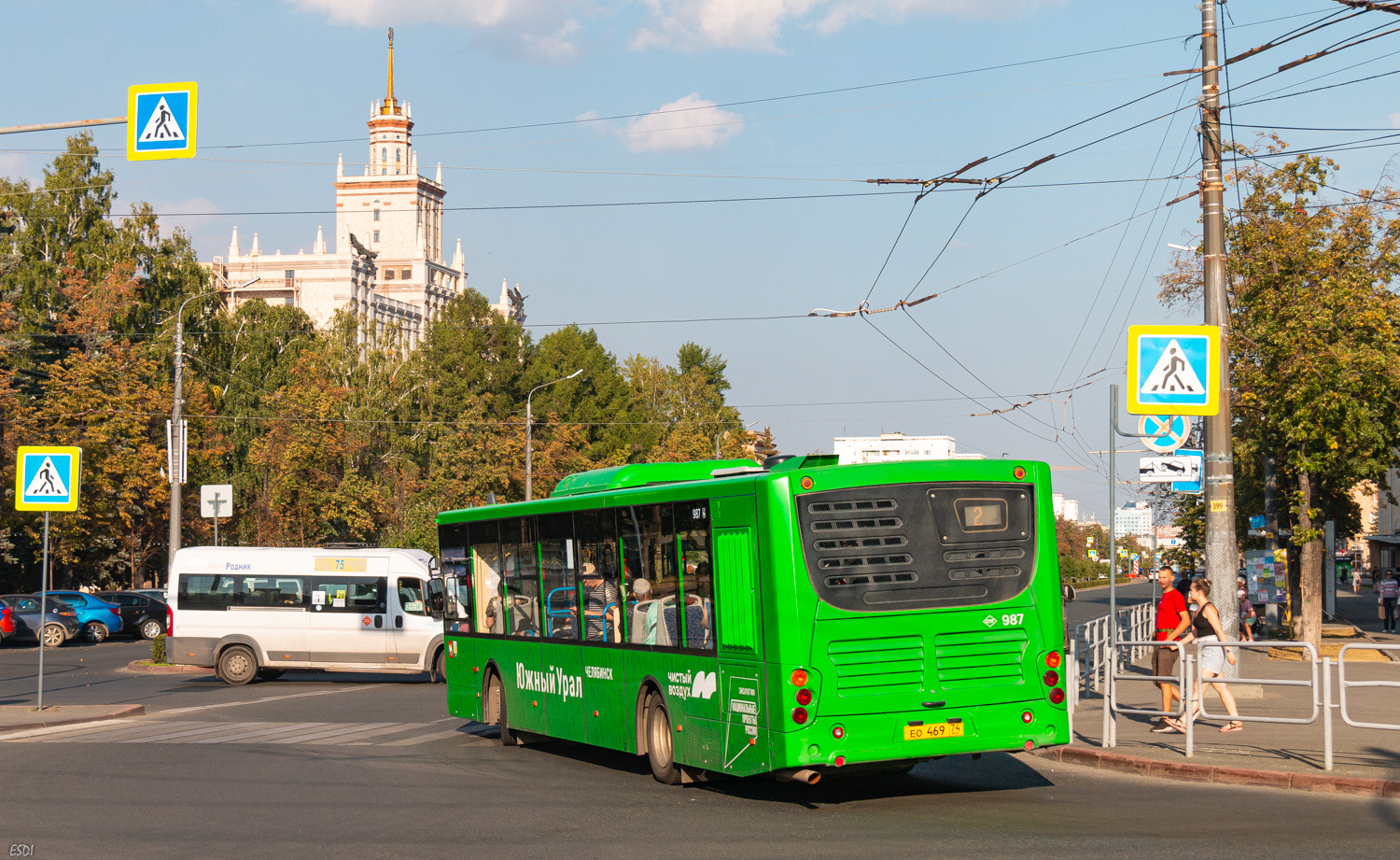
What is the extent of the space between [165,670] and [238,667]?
13.5 ft

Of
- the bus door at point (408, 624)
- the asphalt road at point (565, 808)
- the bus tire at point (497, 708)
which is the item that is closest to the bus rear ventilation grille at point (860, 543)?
the asphalt road at point (565, 808)

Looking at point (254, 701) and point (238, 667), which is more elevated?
point (238, 667)

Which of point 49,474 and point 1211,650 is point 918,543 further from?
point 49,474

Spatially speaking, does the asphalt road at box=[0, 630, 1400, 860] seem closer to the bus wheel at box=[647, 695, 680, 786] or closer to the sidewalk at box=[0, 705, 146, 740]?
the bus wheel at box=[647, 695, 680, 786]

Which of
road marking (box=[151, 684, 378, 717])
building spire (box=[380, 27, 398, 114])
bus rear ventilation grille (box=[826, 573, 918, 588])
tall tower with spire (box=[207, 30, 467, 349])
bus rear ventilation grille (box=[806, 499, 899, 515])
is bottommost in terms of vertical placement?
road marking (box=[151, 684, 378, 717])

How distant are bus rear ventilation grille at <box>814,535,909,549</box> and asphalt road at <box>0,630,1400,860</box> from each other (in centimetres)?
197

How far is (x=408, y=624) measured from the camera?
2550cm

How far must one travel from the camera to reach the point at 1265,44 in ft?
52.2

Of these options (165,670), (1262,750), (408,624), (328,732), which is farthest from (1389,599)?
(328,732)

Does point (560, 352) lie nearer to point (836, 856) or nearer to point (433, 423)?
point (433, 423)

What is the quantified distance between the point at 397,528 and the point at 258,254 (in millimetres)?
86504

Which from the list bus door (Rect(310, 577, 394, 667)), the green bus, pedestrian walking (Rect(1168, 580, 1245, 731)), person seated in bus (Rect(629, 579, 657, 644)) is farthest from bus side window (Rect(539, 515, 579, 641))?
bus door (Rect(310, 577, 394, 667))

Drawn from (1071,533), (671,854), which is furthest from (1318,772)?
(1071,533)

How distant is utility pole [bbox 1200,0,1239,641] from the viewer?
16500 mm
